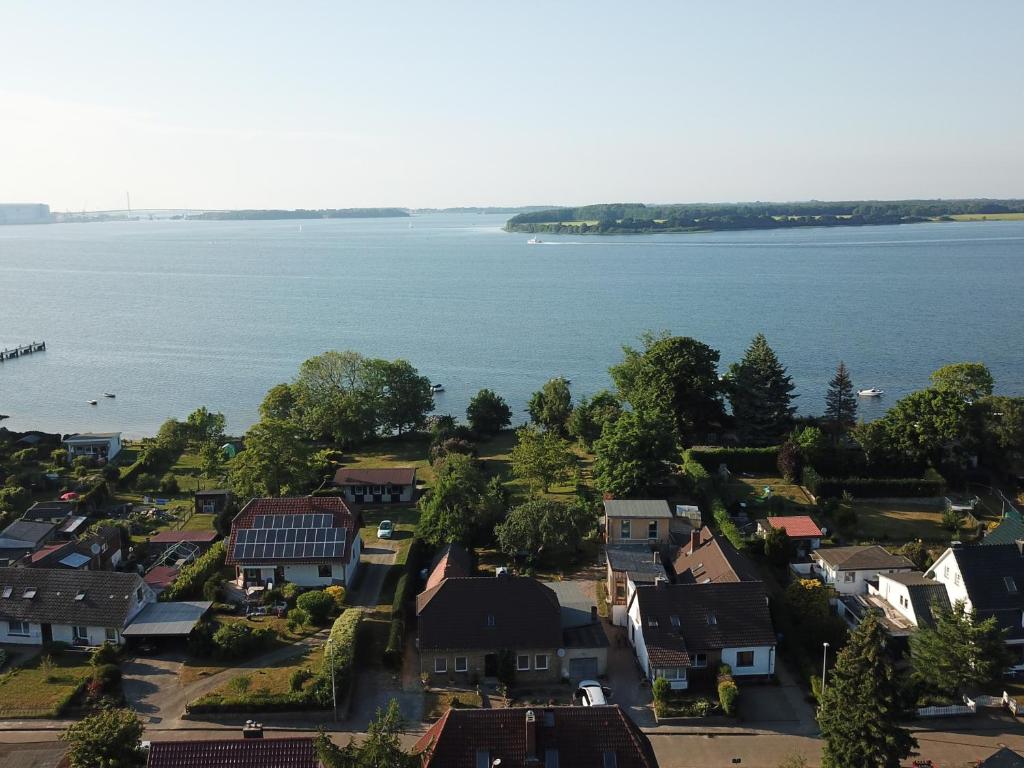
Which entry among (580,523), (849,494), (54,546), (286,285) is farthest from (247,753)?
(286,285)

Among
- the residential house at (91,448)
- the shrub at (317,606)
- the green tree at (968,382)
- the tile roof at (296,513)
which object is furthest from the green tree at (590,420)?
the residential house at (91,448)

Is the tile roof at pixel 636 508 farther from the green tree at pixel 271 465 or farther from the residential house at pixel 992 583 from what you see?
the green tree at pixel 271 465

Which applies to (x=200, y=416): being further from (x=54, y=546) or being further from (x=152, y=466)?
(x=54, y=546)

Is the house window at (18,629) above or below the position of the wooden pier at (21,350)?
above

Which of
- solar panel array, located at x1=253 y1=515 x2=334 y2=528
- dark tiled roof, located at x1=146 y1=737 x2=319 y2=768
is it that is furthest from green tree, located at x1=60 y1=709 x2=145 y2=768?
solar panel array, located at x1=253 y1=515 x2=334 y2=528

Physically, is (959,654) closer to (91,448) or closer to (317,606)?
(317,606)

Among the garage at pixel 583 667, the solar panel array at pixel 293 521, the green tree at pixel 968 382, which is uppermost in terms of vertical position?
the green tree at pixel 968 382

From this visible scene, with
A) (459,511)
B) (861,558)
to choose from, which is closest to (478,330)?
(459,511)
